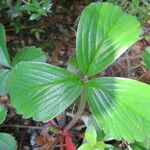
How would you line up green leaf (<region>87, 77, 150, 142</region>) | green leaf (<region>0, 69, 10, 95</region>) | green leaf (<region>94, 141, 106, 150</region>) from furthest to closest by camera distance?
green leaf (<region>0, 69, 10, 95</region>)
green leaf (<region>94, 141, 106, 150</region>)
green leaf (<region>87, 77, 150, 142</region>)

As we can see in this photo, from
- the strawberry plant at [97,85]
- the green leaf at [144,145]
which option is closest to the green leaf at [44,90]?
the strawberry plant at [97,85]

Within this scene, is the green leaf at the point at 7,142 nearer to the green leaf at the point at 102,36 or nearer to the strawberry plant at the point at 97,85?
the strawberry plant at the point at 97,85

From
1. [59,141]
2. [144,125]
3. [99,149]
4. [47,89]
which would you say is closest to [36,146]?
[59,141]

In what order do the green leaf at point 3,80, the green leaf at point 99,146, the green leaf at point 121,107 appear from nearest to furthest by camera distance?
1. the green leaf at point 121,107
2. the green leaf at point 99,146
3. the green leaf at point 3,80

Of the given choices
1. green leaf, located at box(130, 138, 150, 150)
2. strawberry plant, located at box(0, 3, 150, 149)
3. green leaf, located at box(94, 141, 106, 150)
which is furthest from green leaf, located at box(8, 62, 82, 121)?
green leaf, located at box(130, 138, 150, 150)

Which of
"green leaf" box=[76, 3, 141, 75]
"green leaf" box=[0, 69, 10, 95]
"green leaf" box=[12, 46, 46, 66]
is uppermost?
"green leaf" box=[76, 3, 141, 75]

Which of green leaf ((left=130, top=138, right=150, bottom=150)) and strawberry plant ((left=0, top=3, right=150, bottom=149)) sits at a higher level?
strawberry plant ((left=0, top=3, right=150, bottom=149))

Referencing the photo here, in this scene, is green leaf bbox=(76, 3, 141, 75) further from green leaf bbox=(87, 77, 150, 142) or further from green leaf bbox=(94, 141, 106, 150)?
green leaf bbox=(94, 141, 106, 150)

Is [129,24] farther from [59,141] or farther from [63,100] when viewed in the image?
[59,141]
